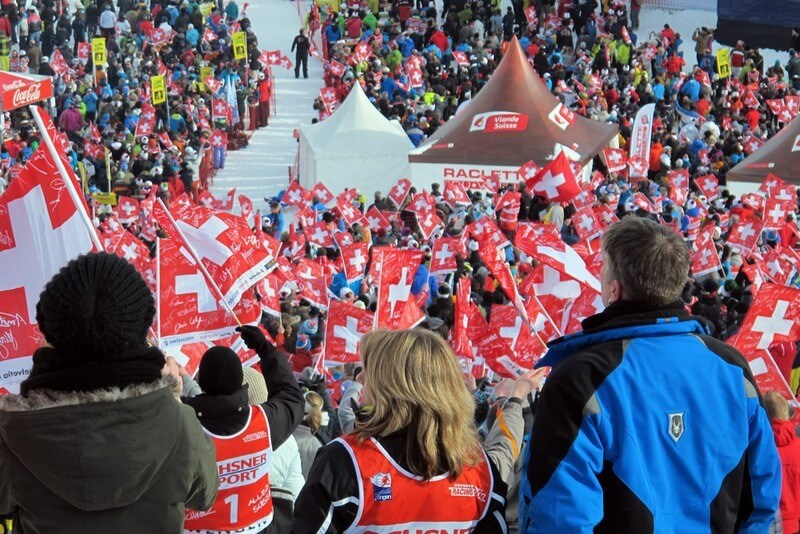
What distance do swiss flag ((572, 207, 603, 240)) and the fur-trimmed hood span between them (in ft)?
31.5

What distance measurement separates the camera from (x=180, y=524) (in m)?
2.55

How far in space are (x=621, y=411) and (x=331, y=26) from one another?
24.6 m

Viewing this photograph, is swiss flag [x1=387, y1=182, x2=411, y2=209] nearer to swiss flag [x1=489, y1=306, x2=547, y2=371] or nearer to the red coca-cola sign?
the red coca-cola sign

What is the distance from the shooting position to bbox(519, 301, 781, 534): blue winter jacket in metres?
2.55

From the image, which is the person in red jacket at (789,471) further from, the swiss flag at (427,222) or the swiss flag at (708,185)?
the swiss flag at (708,185)

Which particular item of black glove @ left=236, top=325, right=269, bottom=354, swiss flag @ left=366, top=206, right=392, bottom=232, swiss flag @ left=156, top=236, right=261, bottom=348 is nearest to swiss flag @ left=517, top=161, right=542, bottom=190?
swiss flag @ left=366, top=206, right=392, bottom=232

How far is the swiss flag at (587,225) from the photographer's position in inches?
463

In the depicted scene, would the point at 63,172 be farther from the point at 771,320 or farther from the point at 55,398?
the point at 771,320

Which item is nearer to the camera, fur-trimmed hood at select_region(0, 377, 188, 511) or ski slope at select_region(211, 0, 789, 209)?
fur-trimmed hood at select_region(0, 377, 188, 511)

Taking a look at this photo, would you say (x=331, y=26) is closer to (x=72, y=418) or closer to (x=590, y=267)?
(x=590, y=267)

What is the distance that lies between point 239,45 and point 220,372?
21372 millimetres

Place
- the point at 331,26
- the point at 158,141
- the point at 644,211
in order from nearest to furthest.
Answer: the point at 644,211, the point at 158,141, the point at 331,26

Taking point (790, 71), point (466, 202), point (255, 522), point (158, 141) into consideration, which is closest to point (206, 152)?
point (158, 141)

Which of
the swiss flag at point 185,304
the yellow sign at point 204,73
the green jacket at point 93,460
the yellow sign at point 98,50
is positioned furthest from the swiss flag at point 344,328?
the yellow sign at point 98,50
